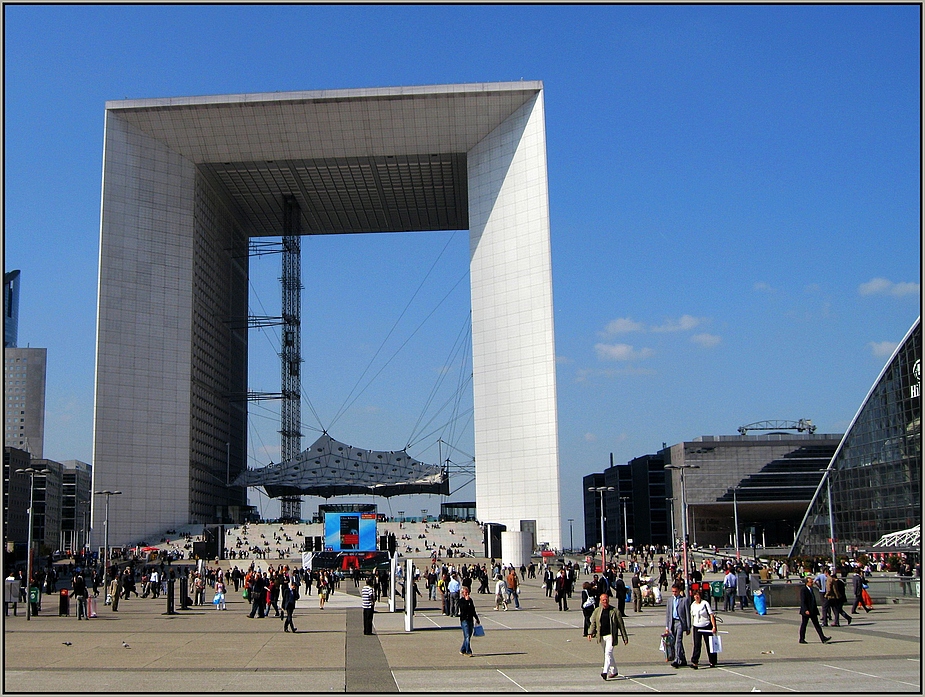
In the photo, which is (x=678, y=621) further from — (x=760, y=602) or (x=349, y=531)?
(x=349, y=531)

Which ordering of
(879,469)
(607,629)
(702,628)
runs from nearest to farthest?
1. (607,629)
2. (702,628)
3. (879,469)

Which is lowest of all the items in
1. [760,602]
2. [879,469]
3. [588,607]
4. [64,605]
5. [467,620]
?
[760,602]

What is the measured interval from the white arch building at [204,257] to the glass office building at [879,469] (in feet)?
72.6

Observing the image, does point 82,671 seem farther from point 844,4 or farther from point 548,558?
point 548,558

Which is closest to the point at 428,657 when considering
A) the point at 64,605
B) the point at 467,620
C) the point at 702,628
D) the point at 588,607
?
the point at 467,620

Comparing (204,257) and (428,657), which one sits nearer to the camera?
(428,657)

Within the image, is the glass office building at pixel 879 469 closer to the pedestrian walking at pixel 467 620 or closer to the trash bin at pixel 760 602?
the trash bin at pixel 760 602

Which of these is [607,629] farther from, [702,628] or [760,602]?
[760,602]

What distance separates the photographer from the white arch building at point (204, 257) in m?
83.6

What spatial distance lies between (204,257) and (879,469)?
62.8 meters

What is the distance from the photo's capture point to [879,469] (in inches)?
2667

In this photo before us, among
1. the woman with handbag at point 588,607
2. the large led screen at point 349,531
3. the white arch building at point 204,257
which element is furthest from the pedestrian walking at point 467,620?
the white arch building at point 204,257

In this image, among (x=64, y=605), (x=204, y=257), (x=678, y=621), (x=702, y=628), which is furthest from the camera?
(x=204, y=257)

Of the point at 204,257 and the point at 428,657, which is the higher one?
the point at 204,257
